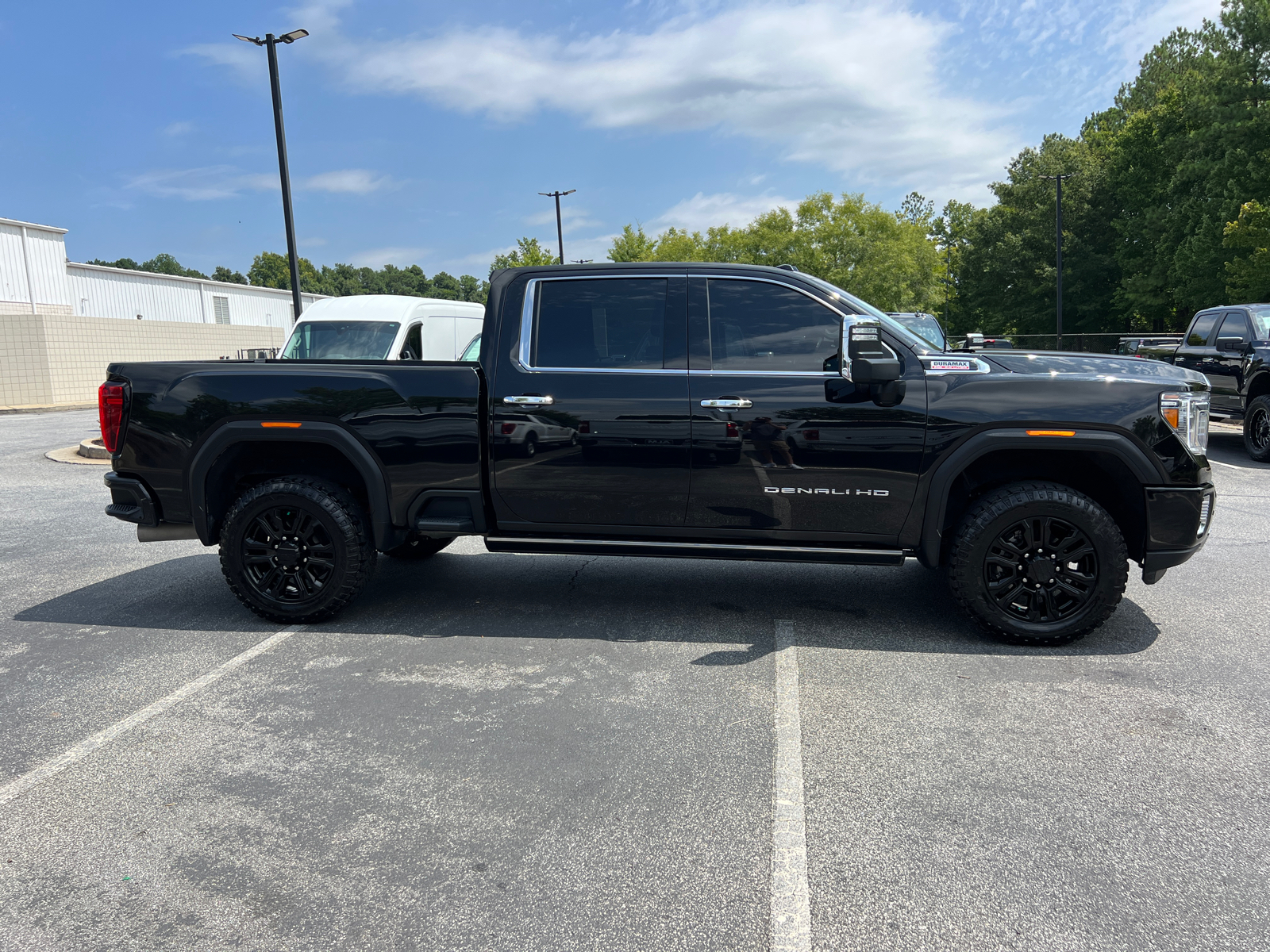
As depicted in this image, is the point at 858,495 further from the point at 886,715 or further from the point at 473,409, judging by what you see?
the point at 473,409

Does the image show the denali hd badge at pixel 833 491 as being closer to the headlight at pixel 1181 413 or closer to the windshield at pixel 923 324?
the headlight at pixel 1181 413

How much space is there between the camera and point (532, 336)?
5.06 meters

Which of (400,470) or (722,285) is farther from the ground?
(722,285)

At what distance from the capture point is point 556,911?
→ 101 inches

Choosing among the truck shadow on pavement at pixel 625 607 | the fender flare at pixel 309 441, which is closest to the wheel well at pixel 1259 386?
the truck shadow on pavement at pixel 625 607

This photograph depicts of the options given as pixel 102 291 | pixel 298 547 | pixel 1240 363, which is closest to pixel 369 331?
pixel 298 547

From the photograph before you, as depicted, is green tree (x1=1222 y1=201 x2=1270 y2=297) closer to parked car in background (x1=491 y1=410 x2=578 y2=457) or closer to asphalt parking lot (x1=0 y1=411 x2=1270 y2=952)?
asphalt parking lot (x1=0 y1=411 x2=1270 y2=952)

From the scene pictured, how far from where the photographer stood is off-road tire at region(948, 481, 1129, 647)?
4570 mm

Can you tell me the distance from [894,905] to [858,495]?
246 cm

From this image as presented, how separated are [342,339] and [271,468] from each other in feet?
24.8

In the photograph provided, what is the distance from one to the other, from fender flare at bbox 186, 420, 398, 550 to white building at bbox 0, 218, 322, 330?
35658 mm

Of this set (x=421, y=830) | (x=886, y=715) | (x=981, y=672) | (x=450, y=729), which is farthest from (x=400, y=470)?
(x=981, y=672)

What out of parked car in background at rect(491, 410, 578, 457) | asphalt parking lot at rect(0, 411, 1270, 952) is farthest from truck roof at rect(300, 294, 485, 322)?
parked car in background at rect(491, 410, 578, 457)

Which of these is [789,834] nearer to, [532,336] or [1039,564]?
[1039,564]
